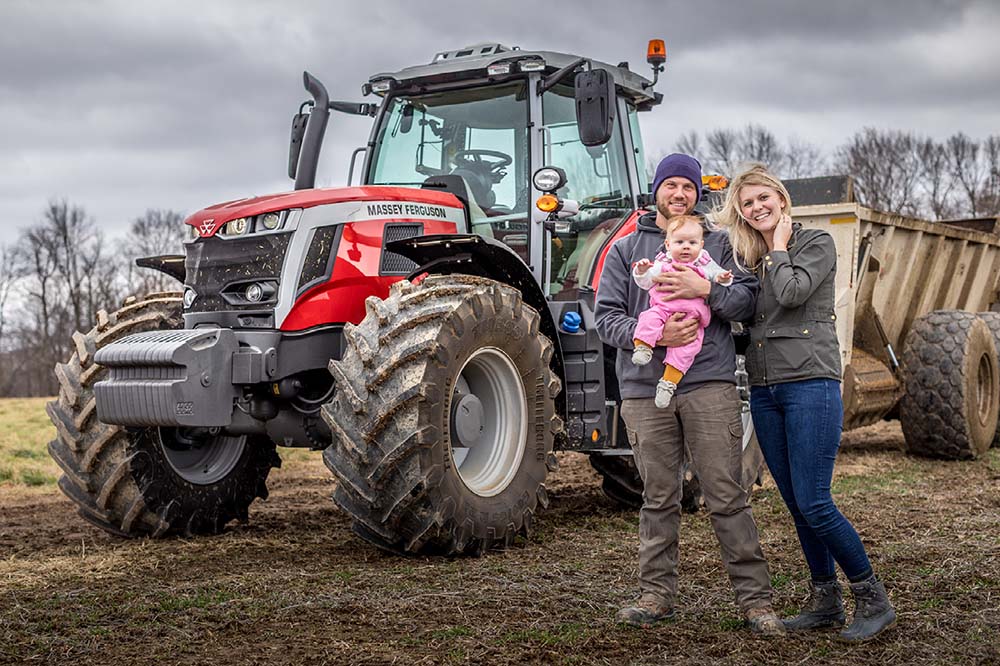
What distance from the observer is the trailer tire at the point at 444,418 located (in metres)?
5.41

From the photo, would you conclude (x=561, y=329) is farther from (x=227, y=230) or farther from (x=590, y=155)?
(x=227, y=230)

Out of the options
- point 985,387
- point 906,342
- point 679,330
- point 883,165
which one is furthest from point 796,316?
point 883,165

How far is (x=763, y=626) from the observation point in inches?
169

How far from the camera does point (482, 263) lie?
6590mm

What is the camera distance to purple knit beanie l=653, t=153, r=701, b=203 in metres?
4.55

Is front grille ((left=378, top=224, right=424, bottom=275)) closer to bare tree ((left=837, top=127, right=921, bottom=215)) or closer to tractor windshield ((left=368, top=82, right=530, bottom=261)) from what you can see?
tractor windshield ((left=368, top=82, right=530, bottom=261))

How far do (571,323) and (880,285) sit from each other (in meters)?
4.50

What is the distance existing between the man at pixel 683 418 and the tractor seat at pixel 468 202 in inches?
98.4

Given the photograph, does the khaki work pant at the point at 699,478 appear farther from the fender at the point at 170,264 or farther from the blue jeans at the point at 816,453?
the fender at the point at 170,264

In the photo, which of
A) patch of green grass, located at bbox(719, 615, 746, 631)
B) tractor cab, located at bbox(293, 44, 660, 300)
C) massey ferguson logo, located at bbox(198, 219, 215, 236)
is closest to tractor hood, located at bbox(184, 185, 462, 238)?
massey ferguson logo, located at bbox(198, 219, 215, 236)

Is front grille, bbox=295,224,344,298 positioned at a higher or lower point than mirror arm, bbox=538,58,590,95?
lower

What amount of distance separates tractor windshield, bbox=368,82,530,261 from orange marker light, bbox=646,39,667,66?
1.02 m

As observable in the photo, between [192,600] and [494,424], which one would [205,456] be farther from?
[192,600]

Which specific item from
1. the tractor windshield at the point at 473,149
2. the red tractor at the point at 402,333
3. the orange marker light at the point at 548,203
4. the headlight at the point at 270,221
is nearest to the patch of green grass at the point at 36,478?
the red tractor at the point at 402,333
